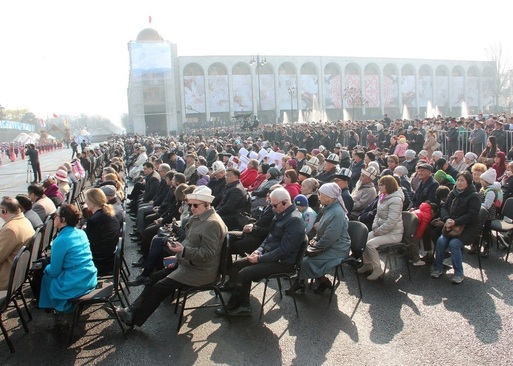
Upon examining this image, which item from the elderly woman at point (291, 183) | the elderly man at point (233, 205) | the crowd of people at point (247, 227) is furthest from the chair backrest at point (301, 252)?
the elderly woman at point (291, 183)

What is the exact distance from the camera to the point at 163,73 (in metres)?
67.8

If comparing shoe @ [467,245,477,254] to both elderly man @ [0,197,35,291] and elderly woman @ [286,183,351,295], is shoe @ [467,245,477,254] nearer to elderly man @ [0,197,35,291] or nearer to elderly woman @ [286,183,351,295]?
elderly woman @ [286,183,351,295]

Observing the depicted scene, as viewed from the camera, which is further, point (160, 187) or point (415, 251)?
point (160, 187)

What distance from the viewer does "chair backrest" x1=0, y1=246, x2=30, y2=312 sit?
15.4 ft

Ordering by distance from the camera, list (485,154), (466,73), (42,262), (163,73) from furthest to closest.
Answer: (466,73) < (163,73) < (485,154) < (42,262)

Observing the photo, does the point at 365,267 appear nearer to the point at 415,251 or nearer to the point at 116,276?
the point at 415,251

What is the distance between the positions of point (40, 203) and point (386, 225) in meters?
5.67

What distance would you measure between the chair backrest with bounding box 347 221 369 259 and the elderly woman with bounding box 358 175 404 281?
310 millimetres

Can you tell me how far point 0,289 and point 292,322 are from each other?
334 cm

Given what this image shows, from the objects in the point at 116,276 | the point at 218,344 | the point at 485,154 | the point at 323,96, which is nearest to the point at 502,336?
the point at 218,344

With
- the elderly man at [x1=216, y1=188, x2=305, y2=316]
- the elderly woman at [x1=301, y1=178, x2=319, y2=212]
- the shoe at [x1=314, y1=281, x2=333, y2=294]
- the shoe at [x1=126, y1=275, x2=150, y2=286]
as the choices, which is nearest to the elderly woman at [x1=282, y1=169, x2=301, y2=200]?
the elderly woman at [x1=301, y1=178, x2=319, y2=212]

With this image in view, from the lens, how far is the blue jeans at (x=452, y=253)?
6254 millimetres

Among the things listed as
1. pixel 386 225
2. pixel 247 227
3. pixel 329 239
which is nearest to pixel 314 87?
pixel 386 225

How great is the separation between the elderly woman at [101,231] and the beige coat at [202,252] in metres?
1.23
